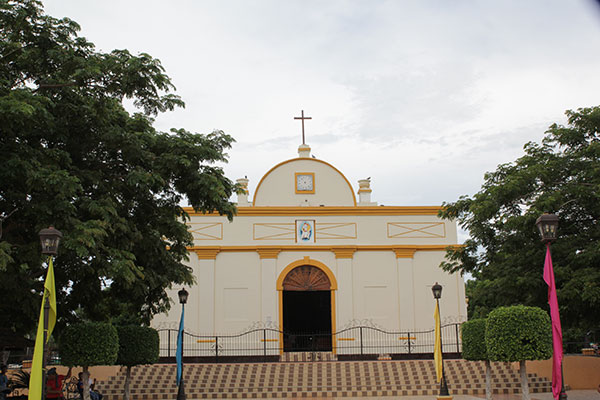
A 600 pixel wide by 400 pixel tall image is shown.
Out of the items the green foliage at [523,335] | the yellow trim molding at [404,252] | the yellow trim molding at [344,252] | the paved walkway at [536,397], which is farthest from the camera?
the yellow trim molding at [404,252]

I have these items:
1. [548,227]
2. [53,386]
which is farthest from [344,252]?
[548,227]

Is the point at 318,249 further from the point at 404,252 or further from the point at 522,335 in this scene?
the point at 522,335

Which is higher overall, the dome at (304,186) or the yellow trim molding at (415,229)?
the dome at (304,186)

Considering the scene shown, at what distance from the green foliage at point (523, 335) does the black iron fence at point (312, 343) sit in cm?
1173

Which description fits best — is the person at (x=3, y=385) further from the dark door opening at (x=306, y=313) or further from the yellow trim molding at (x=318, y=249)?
the dark door opening at (x=306, y=313)

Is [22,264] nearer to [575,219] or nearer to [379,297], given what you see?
[575,219]

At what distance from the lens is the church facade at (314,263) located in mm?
24797

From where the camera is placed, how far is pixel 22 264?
12375mm

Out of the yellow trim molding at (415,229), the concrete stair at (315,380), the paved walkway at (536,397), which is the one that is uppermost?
the yellow trim molding at (415,229)

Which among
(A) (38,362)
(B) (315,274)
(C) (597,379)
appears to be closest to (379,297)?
(B) (315,274)

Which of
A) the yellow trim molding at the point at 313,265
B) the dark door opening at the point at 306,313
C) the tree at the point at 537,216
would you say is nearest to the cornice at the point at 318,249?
the yellow trim molding at the point at 313,265

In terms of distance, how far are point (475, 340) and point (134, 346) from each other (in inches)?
346

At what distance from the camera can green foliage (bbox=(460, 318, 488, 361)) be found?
15.4 meters

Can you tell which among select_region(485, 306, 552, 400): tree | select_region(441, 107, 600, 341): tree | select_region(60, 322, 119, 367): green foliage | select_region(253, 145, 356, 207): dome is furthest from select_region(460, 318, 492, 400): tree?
select_region(253, 145, 356, 207): dome
